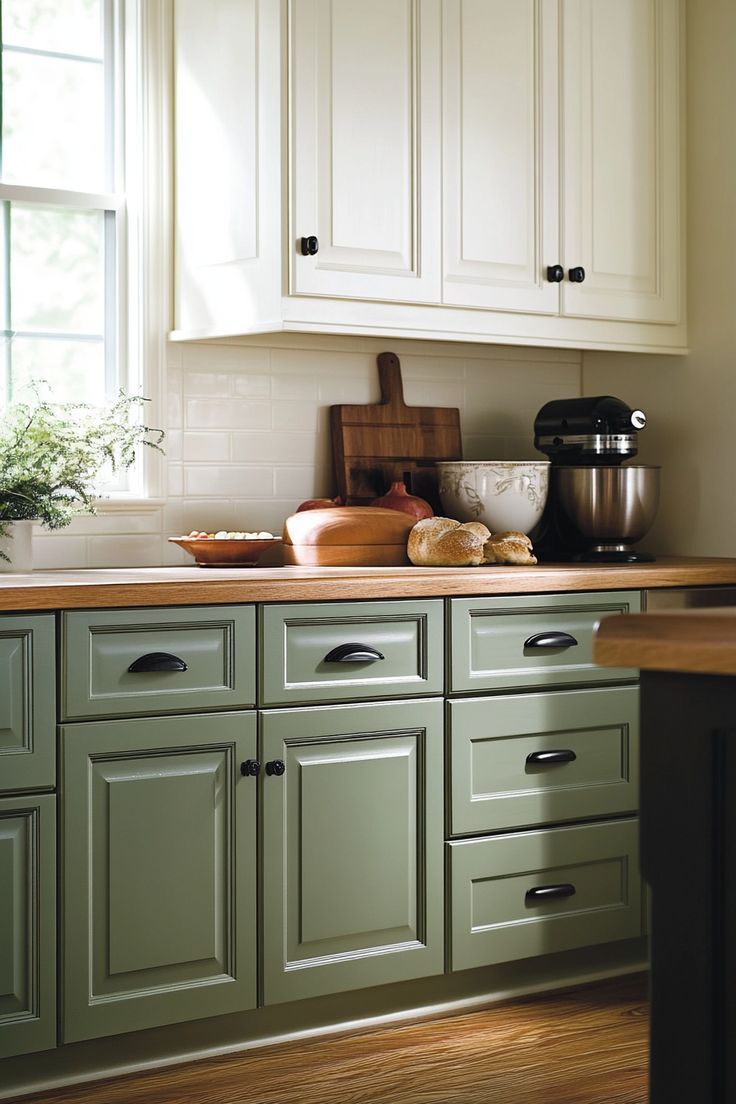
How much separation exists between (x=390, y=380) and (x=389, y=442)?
163 mm

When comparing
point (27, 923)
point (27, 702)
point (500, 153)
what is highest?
point (500, 153)

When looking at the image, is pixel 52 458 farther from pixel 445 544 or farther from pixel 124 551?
pixel 445 544

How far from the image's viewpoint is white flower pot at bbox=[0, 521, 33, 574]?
2559mm

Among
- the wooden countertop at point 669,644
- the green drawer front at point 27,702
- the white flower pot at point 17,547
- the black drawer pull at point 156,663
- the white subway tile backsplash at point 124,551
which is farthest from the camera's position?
the white subway tile backsplash at point 124,551

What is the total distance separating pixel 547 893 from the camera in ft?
8.93

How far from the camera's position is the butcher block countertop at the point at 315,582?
221 centimetres

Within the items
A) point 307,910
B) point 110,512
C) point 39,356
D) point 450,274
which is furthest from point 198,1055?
point 450,274

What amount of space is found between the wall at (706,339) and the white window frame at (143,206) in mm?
1361

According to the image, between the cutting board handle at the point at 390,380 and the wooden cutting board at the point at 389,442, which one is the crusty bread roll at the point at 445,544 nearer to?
the wooden cutting board at the point at 389,442

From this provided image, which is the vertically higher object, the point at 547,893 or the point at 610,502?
the point at 610,502

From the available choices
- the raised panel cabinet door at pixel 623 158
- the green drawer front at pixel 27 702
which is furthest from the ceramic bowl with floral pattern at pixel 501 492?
the green drawer front at pixel 27 702

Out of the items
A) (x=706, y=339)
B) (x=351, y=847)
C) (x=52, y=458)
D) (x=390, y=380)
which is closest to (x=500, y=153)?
(x=390, y=380)

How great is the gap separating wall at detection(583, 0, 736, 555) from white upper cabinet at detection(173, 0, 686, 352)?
51 mm

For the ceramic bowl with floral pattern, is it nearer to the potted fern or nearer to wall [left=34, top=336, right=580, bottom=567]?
wall [left=34, top=336, right=580, bottom=567]
